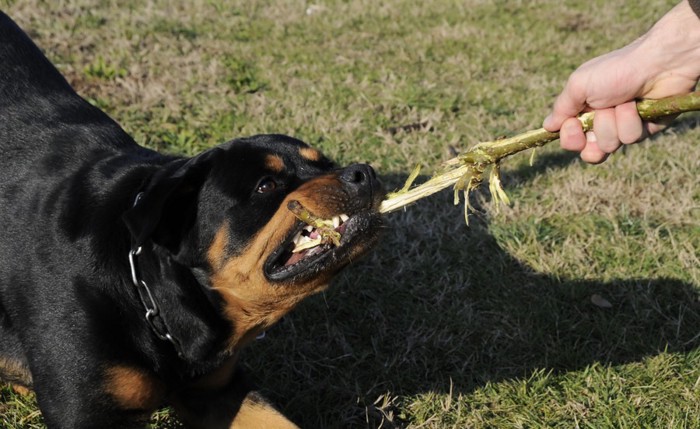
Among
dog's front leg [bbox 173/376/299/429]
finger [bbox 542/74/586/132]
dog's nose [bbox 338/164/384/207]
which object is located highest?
dog's nose [bbox 338/164/384/207]

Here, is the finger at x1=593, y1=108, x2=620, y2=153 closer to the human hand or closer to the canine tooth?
the human hand

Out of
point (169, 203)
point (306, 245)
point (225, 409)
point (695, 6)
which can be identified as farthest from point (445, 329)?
point (695, 6)

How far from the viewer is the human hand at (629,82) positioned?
2902 millimetres

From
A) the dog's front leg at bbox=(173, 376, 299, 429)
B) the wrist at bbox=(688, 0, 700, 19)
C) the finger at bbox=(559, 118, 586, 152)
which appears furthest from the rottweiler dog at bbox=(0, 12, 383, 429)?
the wrist at bbox=(688, 0, 700, 19)

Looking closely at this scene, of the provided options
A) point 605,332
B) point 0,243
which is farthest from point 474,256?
point 0,243

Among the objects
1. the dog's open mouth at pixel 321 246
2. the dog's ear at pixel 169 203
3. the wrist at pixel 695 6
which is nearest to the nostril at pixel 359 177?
the dog's open mouth at pixel 321 246

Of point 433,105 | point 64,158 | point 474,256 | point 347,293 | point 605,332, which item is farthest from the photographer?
point 433,105

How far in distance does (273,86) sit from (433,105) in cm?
144

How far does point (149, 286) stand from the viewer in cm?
285

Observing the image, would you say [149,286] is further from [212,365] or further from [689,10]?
[689,10]

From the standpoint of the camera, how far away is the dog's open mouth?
2.77 meters

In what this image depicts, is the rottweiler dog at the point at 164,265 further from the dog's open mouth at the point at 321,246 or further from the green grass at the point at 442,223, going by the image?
the green grass at the point at 442,223

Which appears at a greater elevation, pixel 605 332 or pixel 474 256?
pixel 474 256

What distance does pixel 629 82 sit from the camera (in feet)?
9.62
